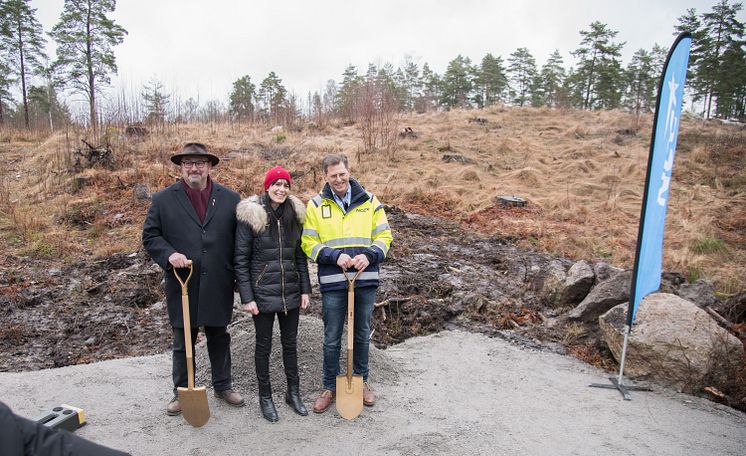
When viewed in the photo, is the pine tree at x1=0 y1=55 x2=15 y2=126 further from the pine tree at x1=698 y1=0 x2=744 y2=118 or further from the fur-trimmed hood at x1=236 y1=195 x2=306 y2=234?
the pine tree at x1=698 y1=0 x2=744 y2=118

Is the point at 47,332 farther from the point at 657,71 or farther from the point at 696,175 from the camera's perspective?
the point at 657,71

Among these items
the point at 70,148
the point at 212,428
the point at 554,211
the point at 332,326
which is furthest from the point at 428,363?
the point at 70,148

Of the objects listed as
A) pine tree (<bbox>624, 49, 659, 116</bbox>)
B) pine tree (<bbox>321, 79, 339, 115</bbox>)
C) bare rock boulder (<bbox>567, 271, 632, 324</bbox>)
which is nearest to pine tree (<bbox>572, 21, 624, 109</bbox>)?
pine tree (<bbox>624, 49, 659, 116</bbox>)

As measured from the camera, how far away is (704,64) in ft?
82.3

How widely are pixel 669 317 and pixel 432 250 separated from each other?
4.04 m

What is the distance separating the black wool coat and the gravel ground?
31.2 inches

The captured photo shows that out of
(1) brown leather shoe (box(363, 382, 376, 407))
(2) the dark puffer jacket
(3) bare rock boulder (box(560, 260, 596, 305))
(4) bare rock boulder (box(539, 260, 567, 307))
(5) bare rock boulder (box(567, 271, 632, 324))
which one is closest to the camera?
(2) the dark puffer jacket

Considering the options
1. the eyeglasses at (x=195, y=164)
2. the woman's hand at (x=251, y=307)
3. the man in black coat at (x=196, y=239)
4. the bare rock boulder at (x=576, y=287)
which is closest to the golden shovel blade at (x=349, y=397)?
the woman's hand at (x=251, y=307)

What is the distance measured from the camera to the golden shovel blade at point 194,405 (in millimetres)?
3172

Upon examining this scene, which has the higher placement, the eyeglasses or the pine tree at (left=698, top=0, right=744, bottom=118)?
the pine tree at (left=698, top=0, right=744, bottom=118)

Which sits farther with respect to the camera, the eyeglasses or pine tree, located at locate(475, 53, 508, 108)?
pine tree, located at locate(475, 53, 508, 108)

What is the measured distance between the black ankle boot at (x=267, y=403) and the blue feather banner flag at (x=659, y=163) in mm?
3038

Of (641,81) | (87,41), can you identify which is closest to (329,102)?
(87,41)

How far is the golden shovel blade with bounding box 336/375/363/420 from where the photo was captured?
345cm
